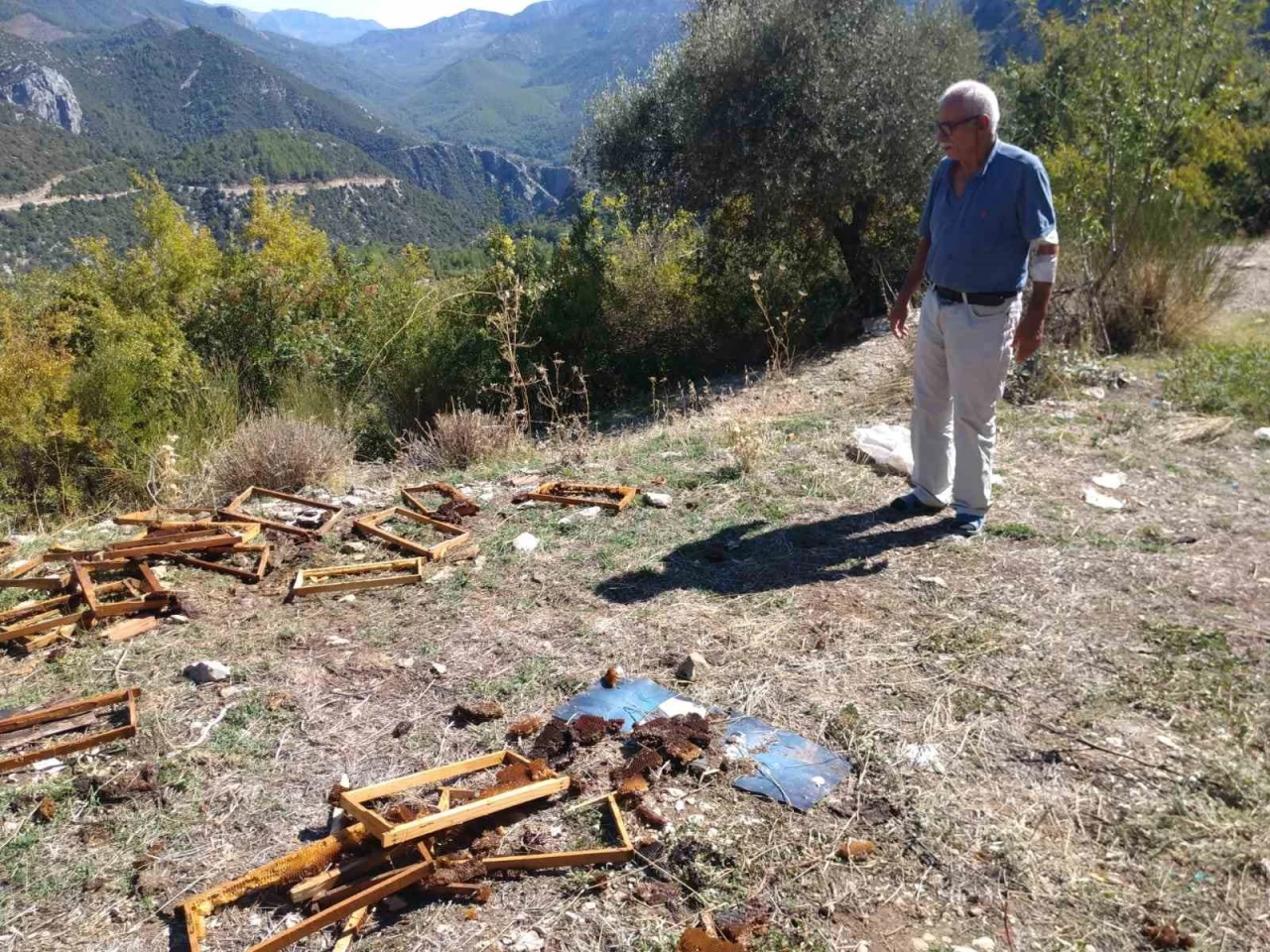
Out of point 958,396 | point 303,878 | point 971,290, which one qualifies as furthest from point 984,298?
point 303,878

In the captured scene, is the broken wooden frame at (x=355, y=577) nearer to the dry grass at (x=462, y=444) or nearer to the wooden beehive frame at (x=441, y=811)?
the wooden beehive frame at (x=441, y=811)

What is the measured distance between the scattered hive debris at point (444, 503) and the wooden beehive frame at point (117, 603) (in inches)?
52.3

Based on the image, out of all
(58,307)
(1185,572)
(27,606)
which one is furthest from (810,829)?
(58,307)

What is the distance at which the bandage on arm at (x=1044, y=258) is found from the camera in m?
3.48

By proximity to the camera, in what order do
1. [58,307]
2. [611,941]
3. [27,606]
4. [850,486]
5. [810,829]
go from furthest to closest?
[58,307], [850,486], [27,606], [810,829], [611,941]

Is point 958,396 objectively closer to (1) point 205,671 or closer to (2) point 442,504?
(2) point 442,504

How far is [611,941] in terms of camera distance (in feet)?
6.60

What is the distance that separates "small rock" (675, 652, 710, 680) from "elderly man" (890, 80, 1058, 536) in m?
1.65

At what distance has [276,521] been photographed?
4.54 m

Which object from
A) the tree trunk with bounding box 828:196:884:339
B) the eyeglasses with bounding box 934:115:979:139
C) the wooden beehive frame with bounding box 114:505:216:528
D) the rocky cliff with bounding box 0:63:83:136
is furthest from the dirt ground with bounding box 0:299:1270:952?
the rocky cliff with bounding box 0:63:83:136

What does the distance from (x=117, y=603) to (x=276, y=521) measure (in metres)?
1.07

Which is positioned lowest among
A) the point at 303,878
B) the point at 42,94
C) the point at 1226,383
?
the point at 303,878

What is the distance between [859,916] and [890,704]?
0.89 m

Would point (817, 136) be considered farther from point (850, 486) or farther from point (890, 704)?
point (890, 704)
